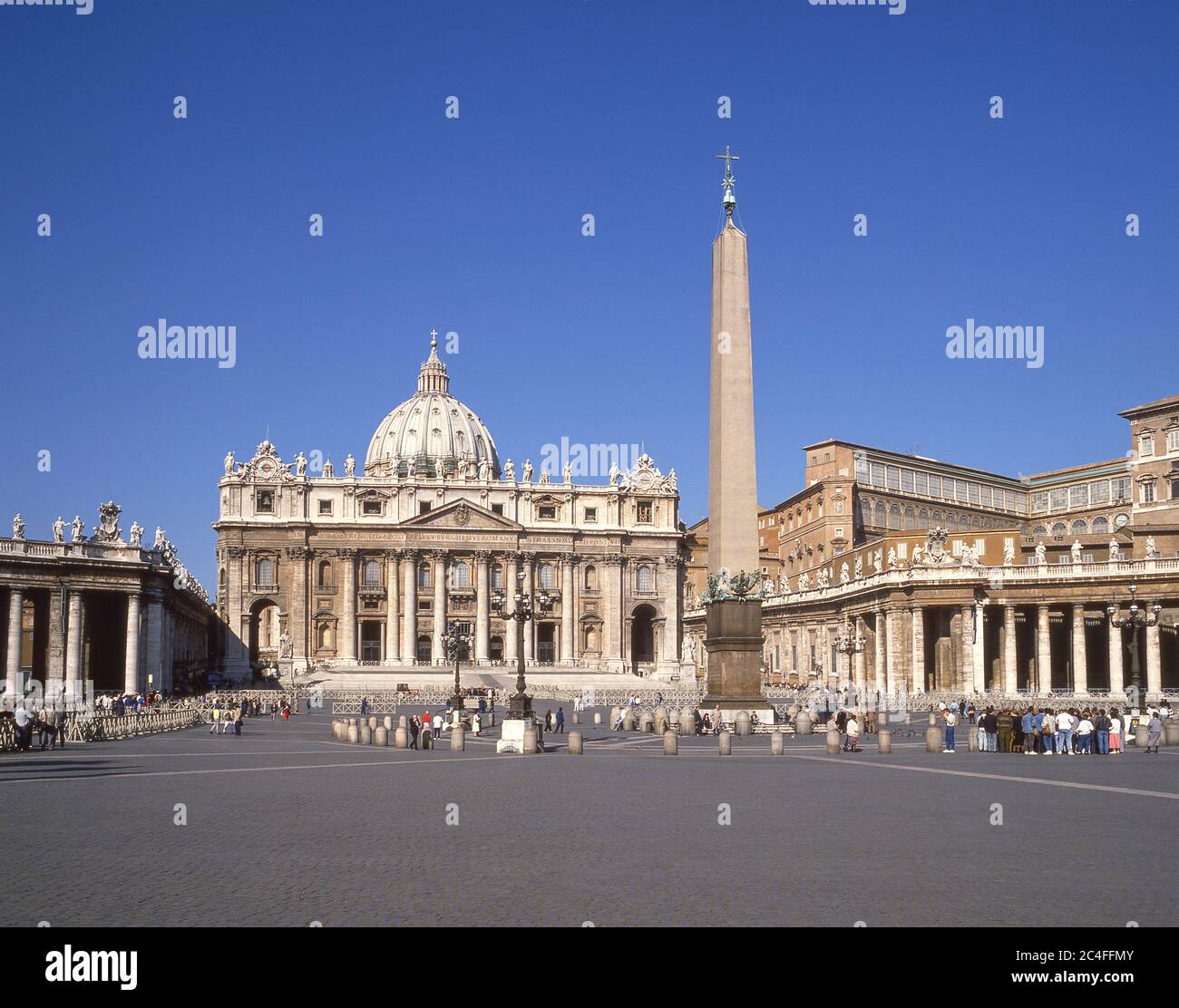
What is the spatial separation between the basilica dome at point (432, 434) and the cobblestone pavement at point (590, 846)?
114 metres

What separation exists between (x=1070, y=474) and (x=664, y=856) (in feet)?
279

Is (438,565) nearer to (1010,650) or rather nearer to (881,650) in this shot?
(881,650)

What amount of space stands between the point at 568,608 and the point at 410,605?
513 inches

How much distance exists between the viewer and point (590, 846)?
13.7m

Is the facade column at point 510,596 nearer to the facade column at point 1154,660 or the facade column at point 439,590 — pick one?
the facade column at point 439,590

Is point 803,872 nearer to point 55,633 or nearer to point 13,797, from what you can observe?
point 13,797

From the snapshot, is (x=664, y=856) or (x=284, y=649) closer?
(x=664, y=856)

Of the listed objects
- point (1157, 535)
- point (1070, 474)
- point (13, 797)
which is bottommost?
point (13, 797)

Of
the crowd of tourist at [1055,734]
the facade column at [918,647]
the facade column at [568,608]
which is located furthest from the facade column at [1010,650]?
the facade column at [568,608]

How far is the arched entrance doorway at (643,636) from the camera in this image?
11338 centimetres

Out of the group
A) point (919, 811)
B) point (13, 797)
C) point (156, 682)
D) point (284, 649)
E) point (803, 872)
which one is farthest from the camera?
point (284, 649)

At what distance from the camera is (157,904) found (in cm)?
1022

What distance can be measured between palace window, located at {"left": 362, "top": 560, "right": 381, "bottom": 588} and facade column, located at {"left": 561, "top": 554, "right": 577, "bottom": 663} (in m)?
15.1

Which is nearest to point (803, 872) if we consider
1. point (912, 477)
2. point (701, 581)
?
point (912, 477)
